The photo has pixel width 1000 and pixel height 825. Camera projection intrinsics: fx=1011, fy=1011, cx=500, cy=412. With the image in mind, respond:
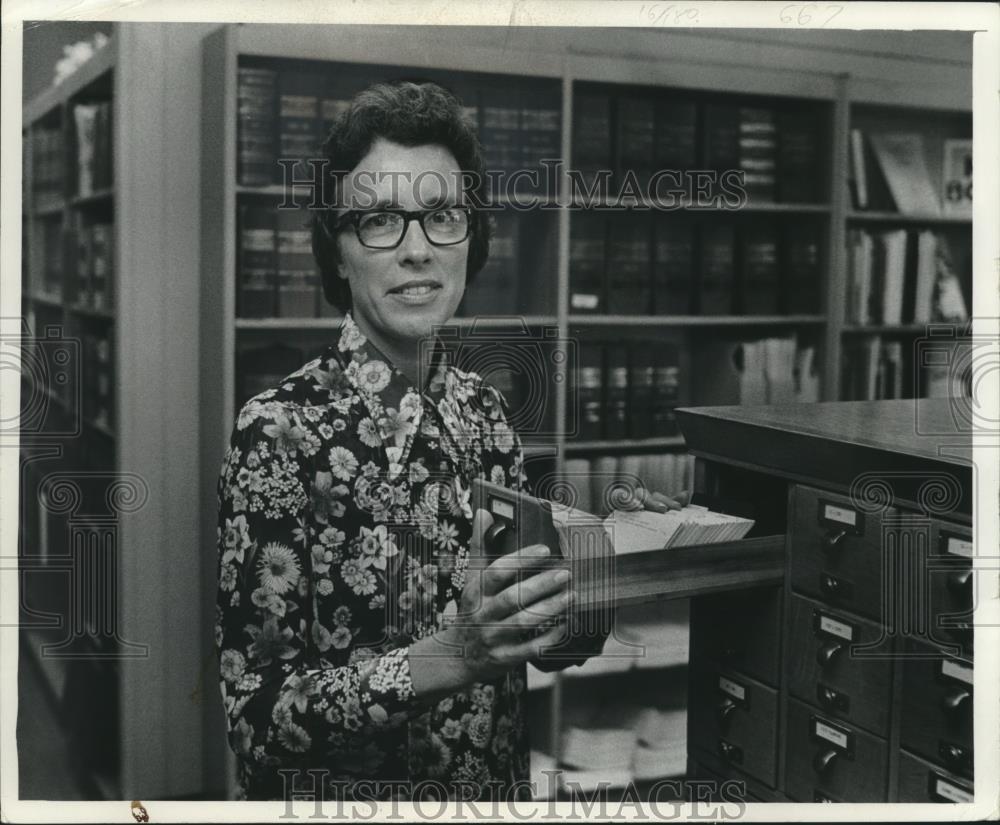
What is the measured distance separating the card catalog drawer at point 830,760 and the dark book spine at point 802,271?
3.27 feet

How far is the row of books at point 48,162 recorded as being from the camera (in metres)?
1.64

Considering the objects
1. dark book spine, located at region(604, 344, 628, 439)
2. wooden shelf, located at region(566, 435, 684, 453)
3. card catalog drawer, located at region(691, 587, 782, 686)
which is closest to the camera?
card catalog drawer, located at region(691, 587, 782, 686)

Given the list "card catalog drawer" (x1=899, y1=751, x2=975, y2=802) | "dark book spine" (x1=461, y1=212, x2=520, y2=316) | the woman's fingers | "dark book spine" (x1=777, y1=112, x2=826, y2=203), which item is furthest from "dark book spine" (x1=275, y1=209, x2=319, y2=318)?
"card catalog drawer" (x1=899, y1=751, x2=975, y2=802)

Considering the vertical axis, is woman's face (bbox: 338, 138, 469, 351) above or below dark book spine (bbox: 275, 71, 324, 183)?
below

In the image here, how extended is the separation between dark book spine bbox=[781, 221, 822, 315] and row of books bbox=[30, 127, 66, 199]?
1.40 meters

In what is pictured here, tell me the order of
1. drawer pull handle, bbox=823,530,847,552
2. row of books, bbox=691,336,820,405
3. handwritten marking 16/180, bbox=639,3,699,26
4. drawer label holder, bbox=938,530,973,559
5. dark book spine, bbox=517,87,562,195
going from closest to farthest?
drawer label holder, bbox=938,530,973,559 < drawer pull handle, bbox=823,530,847,552 < handwritten marking 16/180, bbox=639,3,699,26 < dark book spine, bbox=517,87,562,195 < row of books, bbox=691,336,820,405

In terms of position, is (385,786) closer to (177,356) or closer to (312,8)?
(177,356)

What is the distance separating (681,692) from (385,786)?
0.49 m

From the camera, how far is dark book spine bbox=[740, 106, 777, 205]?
2074mm

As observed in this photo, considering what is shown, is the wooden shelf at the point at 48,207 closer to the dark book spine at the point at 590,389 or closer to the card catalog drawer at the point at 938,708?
the dark book spine at the point at 590,389

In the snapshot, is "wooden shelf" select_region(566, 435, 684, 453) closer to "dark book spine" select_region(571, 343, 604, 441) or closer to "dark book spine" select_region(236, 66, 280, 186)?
"dark book spine" select_region(571, 343, 604, 441)

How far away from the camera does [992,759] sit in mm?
1540

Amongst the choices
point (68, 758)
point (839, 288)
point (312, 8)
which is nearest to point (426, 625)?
point (68, 758)

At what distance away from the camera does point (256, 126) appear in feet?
5.67
